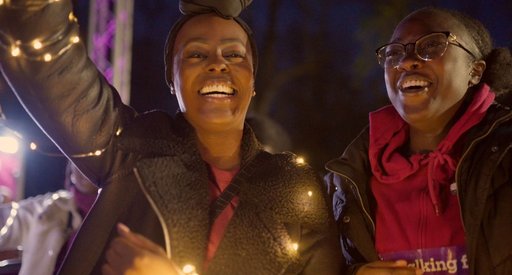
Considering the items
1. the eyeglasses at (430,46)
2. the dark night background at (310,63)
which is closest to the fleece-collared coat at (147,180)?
the eyeglasses at (430,46)

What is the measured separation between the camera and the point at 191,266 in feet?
6.48

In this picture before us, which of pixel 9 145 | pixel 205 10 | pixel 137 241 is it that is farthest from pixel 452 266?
pixel 9 145

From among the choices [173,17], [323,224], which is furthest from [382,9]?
[323,224]

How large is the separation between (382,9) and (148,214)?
453 inches

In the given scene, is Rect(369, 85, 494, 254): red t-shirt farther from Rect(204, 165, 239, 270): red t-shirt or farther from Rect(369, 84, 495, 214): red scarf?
Rect(204, 165, 239, 270): red t-shirt

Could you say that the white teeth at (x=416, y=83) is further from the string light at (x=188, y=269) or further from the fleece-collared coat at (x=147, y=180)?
the string light at (x=188, y=269)

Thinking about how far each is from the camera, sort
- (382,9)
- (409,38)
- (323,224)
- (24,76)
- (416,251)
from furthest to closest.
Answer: (382,9) < (409,38) < (416,251) < (323,224) < (24,76)

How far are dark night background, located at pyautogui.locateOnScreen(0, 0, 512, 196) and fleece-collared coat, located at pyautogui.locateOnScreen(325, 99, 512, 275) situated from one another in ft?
31.2

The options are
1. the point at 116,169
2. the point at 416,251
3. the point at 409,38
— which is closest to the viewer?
the point at 116,169

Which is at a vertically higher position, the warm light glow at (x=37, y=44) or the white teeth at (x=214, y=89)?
the warm light glow at (x=37, y=44)

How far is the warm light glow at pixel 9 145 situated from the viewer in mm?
6742

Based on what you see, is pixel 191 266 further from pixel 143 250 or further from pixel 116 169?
pixel 116 169

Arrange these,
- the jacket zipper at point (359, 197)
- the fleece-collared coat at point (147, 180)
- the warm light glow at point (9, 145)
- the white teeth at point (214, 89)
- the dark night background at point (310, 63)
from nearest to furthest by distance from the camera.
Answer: the fleece-collared coat at point (147, 180) < the white teeth at point (214, 89) < the jacket zipper at point (359, 197) < the warm light glow at point (9, 145) < the dark night background at point (310, 63)

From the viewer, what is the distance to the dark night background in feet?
42.4
